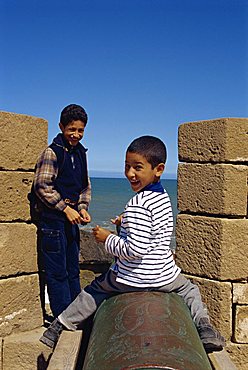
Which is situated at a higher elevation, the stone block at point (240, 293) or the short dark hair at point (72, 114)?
the short dark hair at point (72, 114)

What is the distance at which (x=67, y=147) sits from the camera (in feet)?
16.5

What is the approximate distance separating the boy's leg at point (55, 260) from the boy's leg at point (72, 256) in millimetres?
112

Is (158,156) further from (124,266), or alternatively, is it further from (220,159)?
(220,159)

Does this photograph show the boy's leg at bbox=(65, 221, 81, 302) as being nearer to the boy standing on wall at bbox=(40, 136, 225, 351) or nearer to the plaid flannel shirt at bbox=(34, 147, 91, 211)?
the plaid flannel shirt at bbox=(34, 147, 91, 211)

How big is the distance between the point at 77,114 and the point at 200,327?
83.0 inches

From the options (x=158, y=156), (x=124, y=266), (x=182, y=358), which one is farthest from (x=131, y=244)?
(x=182, y=358)

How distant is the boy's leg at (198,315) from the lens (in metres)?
3.79

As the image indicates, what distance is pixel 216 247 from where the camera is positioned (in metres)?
5.25

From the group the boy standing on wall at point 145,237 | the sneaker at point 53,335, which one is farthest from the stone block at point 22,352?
the boy standing on wall at point 145,237

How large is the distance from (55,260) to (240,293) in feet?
5.90

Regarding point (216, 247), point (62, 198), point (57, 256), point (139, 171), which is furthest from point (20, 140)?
point (216, 247)

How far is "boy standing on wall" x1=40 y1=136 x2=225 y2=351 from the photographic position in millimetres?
3740

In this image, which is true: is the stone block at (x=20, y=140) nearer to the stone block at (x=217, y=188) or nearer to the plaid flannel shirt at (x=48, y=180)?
the plaid flannel shirt at (x=48, y=180)

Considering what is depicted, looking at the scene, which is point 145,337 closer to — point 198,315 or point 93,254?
point 198,315
